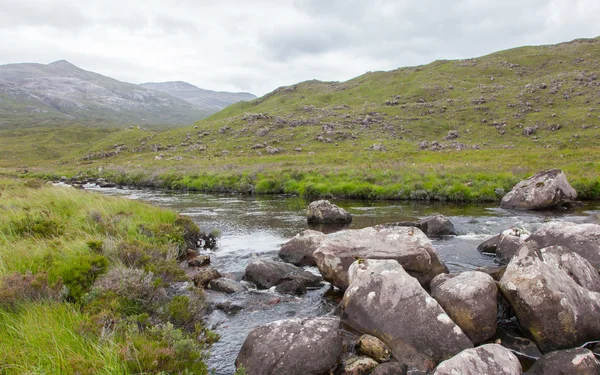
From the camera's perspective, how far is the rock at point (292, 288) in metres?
12.6

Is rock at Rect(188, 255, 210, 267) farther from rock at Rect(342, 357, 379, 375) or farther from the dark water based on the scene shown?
rock at Rect(342, 357, 379, 375)

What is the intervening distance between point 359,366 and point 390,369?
649 mm

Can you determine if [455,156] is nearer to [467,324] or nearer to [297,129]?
[297,129]

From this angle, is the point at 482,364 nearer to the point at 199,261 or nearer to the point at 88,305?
the point at 88,305

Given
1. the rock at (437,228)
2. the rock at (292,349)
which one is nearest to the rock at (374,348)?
the rock at (292,349)

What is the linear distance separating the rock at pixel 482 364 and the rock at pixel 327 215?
15.7 m

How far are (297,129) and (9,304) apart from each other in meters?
78.1

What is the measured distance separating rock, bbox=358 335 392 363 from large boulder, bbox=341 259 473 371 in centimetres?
20

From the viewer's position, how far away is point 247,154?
69.6 metres

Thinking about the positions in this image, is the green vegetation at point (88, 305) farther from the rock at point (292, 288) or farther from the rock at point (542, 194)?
the rock at point (542, 194)

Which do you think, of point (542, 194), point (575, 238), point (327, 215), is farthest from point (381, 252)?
point (542, 194)

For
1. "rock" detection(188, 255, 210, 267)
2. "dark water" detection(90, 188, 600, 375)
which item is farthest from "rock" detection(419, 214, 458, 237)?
"rock" detection(188, 255, 210, 267)

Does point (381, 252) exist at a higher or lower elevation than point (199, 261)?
higher

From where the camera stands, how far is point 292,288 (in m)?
12.7
